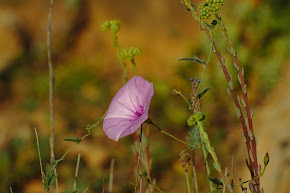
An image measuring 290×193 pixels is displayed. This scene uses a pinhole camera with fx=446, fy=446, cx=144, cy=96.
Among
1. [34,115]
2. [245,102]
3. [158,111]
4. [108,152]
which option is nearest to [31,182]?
[108,152]

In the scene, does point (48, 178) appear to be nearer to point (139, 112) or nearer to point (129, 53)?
point (139, 112)

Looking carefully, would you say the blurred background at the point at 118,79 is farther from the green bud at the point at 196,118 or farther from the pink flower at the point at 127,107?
the green bud at the point at 196,118

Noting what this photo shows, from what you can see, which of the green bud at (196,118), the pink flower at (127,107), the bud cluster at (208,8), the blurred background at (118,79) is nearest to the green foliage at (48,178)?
the pink flower at (127,107)

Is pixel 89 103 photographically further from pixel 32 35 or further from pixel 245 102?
pixel 245 102

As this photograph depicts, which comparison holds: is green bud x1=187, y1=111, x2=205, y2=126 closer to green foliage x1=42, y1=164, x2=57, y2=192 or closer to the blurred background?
green foliage x1=42, y1=164, x2=57, y2=192

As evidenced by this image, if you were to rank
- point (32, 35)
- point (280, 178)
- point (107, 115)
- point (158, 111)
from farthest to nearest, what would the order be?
point (32, 35)
point (158, 111)
point (280, 178)
point (107, 115)
